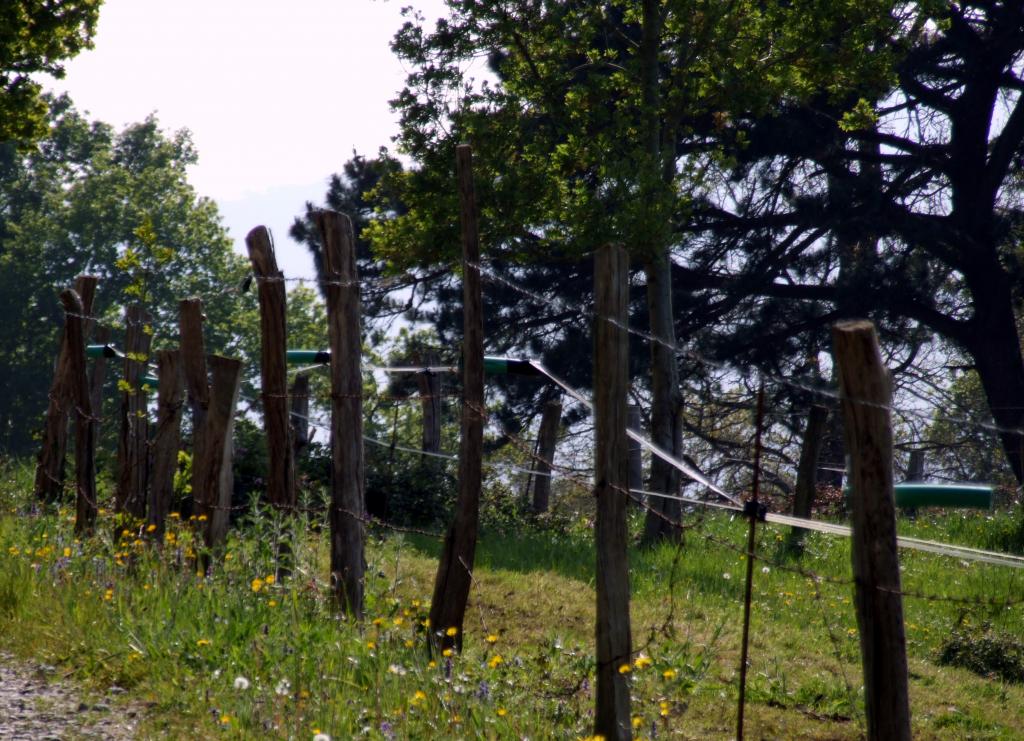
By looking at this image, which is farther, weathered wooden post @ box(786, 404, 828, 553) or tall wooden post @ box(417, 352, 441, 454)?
tall wooden post @ box(417, 352, 441, 454)

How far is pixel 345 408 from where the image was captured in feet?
22.8

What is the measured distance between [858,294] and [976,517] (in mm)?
5915

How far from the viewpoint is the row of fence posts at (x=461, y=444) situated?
13.5ft

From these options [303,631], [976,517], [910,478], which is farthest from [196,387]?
[910,478]

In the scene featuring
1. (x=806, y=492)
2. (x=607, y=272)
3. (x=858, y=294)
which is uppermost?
(x=858, y=294)

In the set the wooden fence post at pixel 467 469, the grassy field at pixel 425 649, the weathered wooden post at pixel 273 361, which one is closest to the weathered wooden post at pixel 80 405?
the grassy field at pixel 425 649

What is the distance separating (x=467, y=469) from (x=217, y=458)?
197 cm

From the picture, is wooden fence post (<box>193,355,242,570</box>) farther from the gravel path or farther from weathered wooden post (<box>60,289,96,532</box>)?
weathered wooden post (<box>60,289,96,532</box>)

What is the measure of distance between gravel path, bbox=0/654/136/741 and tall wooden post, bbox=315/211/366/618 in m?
1.70

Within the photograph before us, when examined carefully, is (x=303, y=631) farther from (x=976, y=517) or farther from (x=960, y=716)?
(x=976, y=517)

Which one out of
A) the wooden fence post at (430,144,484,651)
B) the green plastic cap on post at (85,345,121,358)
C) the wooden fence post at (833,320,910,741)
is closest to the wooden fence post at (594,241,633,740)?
the wooden fence post at (833,320,910,741)

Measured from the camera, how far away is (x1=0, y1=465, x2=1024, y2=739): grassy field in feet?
16.8

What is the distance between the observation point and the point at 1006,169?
1969cm

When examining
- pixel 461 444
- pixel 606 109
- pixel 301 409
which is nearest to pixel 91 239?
pixel 301 409
